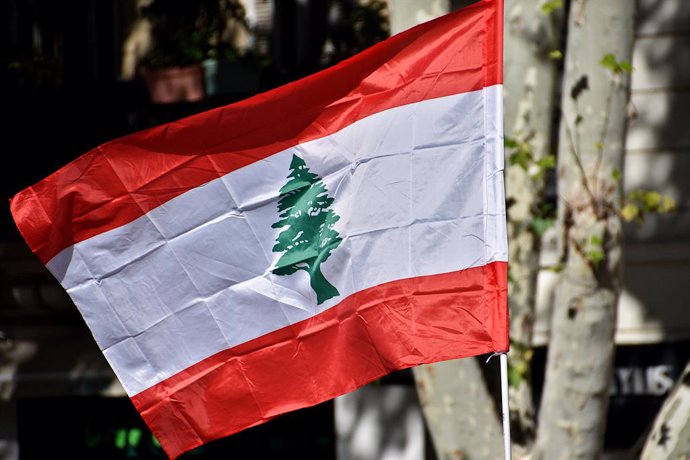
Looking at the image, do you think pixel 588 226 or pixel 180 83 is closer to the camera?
pixel 588 226

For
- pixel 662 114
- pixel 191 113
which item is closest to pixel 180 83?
pixel 191 113

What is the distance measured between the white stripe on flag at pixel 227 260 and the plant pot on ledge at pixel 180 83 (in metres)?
3.95

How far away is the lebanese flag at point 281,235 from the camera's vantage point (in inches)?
177

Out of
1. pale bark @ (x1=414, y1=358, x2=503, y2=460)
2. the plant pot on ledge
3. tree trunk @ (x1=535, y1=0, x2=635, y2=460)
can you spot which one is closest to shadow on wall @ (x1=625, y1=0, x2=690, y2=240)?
tree trunk @ (x1=535, y1=0, x2=635, y2=460)

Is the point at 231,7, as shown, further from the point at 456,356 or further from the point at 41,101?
the point at 456,356

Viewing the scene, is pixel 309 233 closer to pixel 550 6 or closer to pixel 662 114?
pixel 550 6

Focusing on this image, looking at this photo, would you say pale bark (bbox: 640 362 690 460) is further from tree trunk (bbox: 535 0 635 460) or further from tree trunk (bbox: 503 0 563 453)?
tree trunk (bbox: 503 0 563 453)

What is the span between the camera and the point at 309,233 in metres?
4.64

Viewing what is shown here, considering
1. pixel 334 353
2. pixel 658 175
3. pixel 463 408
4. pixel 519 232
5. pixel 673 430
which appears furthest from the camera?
pixel 658 175

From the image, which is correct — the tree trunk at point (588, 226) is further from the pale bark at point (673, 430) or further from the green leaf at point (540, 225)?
the pale bark at point (673, 430)

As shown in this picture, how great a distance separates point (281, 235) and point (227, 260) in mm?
252

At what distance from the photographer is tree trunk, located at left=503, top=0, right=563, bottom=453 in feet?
17.6

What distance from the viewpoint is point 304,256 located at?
4.64 metres

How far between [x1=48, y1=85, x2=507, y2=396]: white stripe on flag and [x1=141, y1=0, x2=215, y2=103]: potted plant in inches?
156
